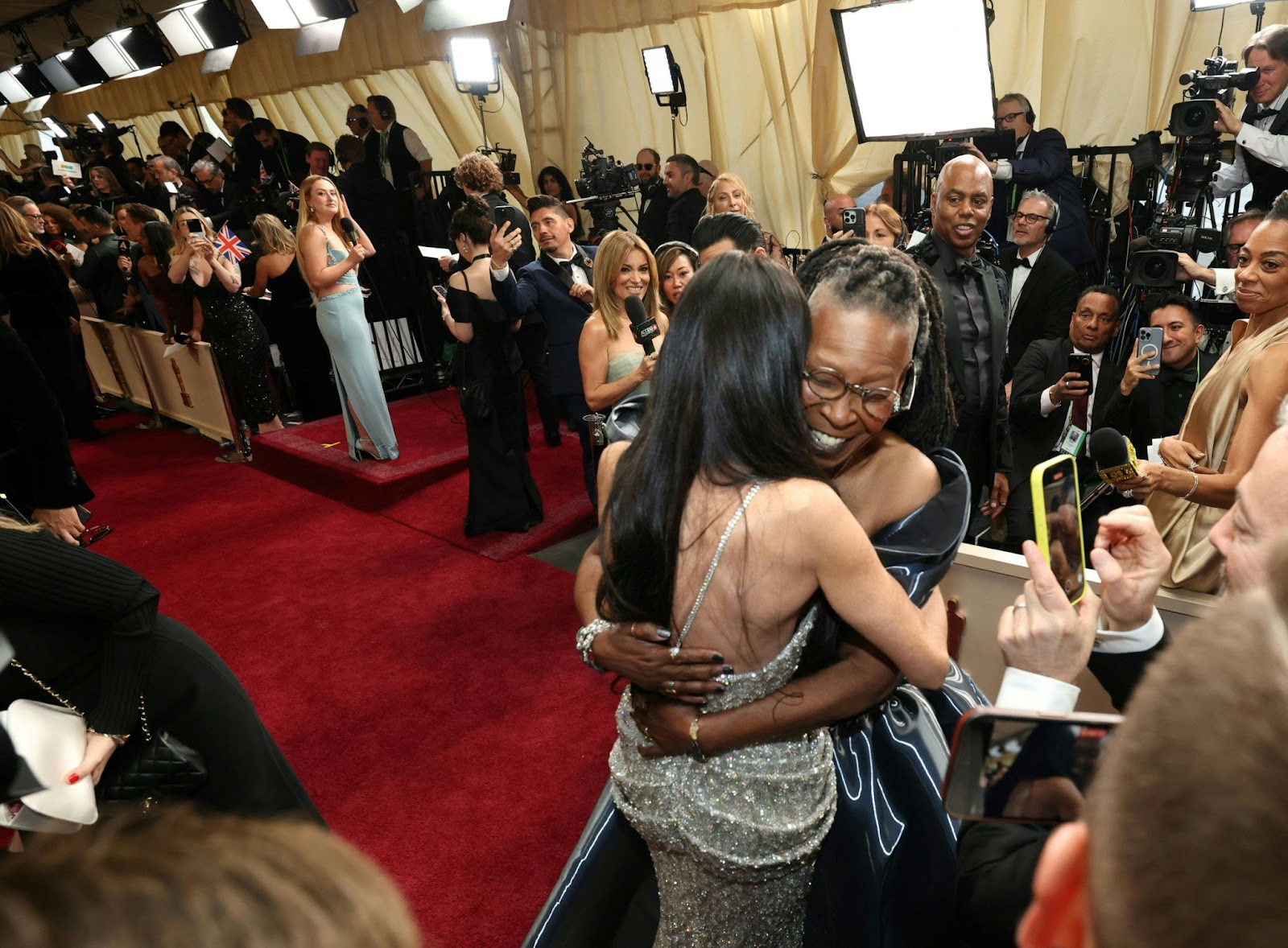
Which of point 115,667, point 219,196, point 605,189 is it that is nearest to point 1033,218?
point 605,189

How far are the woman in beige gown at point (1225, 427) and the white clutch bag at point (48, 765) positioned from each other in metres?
2.35

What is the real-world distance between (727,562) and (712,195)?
3.59 metres

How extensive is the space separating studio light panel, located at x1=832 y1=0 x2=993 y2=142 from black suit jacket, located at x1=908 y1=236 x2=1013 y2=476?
1.51 meters

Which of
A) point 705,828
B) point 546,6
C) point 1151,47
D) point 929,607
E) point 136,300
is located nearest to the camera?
point 705,828

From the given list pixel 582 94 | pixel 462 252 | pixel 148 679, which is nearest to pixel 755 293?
pixel 148 679

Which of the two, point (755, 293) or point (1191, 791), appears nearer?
point (1191, 791)

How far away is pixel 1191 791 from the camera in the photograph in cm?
41

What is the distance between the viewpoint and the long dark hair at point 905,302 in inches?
59.6

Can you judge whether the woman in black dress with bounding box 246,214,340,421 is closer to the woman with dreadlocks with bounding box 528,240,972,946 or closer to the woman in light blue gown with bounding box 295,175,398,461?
the woman in light blue gown with bounding box 295,175,398,461

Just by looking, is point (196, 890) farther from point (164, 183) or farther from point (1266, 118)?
point (164, 183)

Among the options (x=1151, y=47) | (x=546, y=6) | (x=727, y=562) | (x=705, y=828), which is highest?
(x=546, y=6)

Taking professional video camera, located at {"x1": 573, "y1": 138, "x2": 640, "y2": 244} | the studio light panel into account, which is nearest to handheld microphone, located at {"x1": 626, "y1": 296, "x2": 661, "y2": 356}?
the studio light panel

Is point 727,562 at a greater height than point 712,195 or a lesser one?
lesser

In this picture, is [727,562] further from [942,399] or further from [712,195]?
[712,195]
